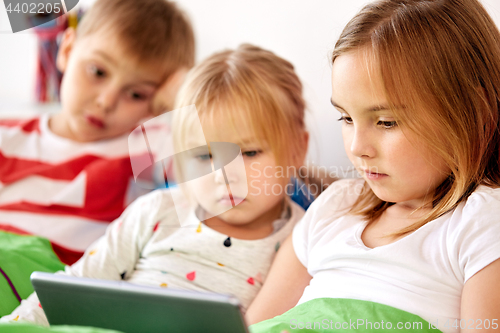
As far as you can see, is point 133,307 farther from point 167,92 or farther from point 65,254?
point 167,92

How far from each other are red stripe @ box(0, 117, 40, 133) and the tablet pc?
88 centimetres

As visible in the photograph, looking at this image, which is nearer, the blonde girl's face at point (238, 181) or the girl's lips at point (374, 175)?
the girl's lips at point (374, 175)

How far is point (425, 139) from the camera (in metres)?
0.65

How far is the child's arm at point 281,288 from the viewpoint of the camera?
0.81 metres

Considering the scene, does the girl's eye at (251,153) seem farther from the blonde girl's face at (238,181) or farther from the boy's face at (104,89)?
the boy's face at (104,89)

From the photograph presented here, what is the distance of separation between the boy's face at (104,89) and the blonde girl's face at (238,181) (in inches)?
17.1

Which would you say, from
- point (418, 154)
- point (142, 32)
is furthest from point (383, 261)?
point (142, 32)

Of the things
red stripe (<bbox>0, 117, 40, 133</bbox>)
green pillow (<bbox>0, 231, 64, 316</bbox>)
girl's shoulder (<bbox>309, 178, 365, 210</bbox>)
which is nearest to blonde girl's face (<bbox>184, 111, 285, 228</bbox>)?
girl's shoulder (<bbox>309, 178, 365, 210</bbox>)

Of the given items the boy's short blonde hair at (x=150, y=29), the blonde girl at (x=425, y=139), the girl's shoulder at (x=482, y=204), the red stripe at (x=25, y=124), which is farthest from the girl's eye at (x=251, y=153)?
the red stripe at (x=25, y=124)

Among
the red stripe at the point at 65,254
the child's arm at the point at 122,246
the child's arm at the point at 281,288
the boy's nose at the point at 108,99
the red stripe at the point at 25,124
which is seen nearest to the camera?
the child's arm at the point at 281,288

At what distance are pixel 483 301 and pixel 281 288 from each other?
0.35 metres

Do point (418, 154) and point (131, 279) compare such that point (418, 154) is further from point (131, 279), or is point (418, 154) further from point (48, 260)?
point (48, 260)

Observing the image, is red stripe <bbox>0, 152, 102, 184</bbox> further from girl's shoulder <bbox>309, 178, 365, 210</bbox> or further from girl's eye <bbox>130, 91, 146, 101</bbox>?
girl's shoulder <bbox>309, 178, 365, 210</bbox>

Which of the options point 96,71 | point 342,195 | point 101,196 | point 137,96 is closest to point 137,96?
point 137,96
